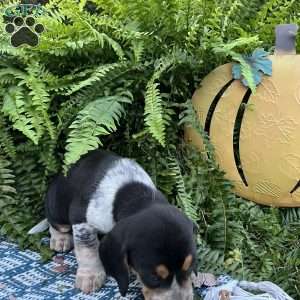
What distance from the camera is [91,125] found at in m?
3.84

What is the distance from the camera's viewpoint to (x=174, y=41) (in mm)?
4398

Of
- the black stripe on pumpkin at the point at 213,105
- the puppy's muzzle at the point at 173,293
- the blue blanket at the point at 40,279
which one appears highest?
the black stripe on pumpkin at the point at 213,105

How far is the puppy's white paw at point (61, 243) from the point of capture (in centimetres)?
395

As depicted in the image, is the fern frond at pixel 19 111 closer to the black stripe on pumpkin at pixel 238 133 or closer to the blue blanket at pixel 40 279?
the blue blanket at pixel 40 279

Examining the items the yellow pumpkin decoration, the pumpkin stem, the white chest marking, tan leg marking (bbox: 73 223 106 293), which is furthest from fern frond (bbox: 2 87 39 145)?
the pumpkin stem

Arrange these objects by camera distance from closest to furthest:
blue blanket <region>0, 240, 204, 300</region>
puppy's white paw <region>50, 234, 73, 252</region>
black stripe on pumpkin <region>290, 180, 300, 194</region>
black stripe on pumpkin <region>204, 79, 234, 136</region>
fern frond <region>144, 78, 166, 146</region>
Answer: blue blanket <region>0, 240, 204, 300</region> → fern frond <region>144, 78, 166, 146</region> → puppy's white paw <region>50, 234, 73, 252</region> → black stripe on pumpkin <region>290, 180, 300, 194</region> → black stripe on pumpkin <region>204, 79, 234, 136</region>

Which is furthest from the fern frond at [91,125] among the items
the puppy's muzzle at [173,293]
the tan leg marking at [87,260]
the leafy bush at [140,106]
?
the puppy's muzzle at [173,293]

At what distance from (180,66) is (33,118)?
1104 mm

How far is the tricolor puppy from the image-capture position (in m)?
2.95

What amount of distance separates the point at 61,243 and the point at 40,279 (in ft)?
1.20

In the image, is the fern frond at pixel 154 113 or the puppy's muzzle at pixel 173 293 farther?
the fern frond at pixel 154 113

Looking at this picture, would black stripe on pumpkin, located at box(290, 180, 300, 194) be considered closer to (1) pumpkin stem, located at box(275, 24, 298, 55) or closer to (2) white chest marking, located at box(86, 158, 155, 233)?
(1) pumpkin stem, located at box(275, 24, 298, 55)

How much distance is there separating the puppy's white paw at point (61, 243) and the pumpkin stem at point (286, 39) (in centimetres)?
197

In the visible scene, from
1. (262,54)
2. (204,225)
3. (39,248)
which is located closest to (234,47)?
(262,54)
